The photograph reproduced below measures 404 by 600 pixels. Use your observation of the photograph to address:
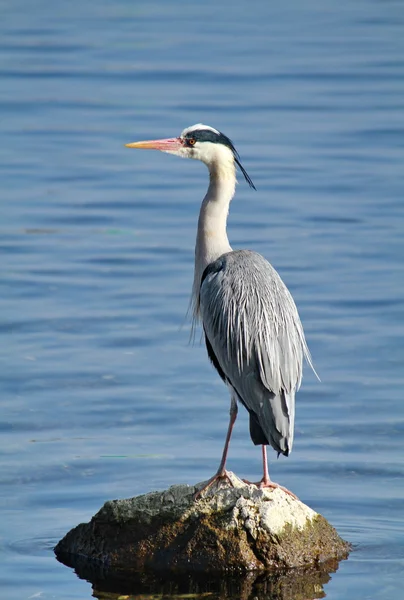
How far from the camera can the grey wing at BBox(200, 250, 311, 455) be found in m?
7.85

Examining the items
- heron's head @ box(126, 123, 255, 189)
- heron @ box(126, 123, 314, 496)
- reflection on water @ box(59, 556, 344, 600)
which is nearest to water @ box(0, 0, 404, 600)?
reflection on water @ box(59, 556, 344, 600)

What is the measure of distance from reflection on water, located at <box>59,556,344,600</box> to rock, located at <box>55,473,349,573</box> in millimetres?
47

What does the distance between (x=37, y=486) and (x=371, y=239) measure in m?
6.49

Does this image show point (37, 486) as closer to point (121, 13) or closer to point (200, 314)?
point (200, 314)

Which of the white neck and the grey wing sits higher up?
the white neck

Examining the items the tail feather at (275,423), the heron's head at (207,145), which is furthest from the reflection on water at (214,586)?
the heron's head at (207,145)

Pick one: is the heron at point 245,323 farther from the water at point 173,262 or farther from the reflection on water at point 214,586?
the water at point 173,262

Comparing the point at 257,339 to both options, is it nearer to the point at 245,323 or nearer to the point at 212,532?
the point at 245,323

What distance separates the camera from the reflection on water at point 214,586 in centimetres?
734

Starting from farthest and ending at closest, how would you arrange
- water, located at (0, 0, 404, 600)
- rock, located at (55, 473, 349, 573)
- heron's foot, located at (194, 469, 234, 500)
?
water, located at (0, 0, 404, 600) → heron's foot, located at (194, 469, 234, 500) → rock, located at (55, 473, 349, 573)

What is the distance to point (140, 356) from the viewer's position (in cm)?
1139

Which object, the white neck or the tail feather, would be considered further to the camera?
the white neck

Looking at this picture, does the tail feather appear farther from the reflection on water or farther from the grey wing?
the reflection on water

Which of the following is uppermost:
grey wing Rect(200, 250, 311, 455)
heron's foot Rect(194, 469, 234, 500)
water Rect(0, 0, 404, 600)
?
grey wing Rect(200, 250, 311, 455)
